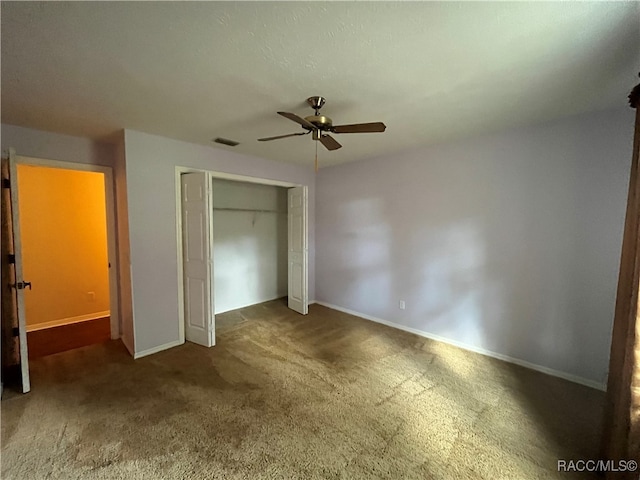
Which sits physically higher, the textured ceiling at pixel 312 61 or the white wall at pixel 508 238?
the textured ceiling at pixel 312 61

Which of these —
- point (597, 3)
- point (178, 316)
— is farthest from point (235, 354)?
point (597, 3)

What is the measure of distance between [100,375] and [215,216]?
8.27 ft

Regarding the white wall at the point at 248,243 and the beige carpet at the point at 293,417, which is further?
the white wall at the point at 248,243

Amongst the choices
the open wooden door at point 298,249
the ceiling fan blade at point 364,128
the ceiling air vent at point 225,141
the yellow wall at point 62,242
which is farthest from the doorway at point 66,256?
the ceiling fan blade at point 364,128

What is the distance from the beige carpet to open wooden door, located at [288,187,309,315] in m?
1.32

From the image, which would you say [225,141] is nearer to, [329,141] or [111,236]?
[329,141]

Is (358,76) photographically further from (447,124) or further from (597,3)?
(447,124)

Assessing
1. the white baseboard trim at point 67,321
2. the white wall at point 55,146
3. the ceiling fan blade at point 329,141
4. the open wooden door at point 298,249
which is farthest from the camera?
the open wooden door at point 298,249

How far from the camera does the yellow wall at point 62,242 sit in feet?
11.9

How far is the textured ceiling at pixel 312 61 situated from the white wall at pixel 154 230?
41cm

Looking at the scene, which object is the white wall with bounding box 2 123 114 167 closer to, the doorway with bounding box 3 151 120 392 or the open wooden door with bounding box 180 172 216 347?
the doorway with bounding box 3 151 120 392

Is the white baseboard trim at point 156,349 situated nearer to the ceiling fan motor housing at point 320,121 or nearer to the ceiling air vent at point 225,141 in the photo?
the ceiling air vent at point 225,141

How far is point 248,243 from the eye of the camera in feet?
15.8

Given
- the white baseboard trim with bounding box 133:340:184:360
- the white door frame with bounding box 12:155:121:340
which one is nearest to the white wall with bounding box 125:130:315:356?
the white baseboard trim with bounding box 133:340:184:360
